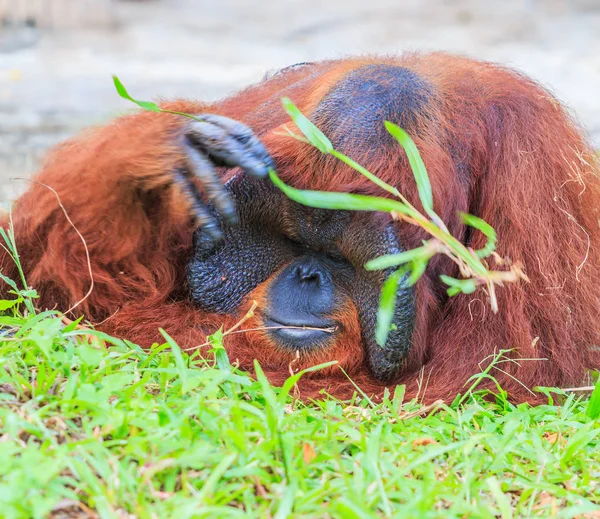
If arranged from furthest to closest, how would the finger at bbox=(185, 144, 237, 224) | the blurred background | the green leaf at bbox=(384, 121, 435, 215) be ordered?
the blurred background → the finger at bbox=(185, 144, 237, 224) → the green leaf at bbox=(384, 121, 435, 215)

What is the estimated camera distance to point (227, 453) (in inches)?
64.0

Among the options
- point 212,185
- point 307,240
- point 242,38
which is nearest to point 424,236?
point 307,240

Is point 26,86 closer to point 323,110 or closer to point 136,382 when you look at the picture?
point 323,110

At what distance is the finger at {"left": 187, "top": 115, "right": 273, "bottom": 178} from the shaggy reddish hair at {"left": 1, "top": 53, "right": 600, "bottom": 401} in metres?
0.10

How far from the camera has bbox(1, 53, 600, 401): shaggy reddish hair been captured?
7.91ft

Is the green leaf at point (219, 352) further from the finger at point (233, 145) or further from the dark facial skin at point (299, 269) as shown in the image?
the finger at point (233, 145)

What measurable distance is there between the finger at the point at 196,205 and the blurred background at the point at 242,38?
15.7 ft

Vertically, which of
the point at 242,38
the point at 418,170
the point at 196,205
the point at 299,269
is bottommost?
the point at 299,269

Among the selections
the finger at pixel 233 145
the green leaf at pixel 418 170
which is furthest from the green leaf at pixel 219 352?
the green leaf at pixel 418 170

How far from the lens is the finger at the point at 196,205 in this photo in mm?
2236

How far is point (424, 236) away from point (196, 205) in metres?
0.70

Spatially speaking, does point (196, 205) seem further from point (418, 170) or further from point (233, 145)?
point (418, 170)

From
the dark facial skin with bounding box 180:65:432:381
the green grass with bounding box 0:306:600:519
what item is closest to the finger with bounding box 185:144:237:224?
the dark facial skin with bounding box 180:65:432:381

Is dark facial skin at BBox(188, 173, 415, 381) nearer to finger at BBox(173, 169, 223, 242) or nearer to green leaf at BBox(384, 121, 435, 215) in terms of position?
finger at BBox(173, 169, 223, 242)
